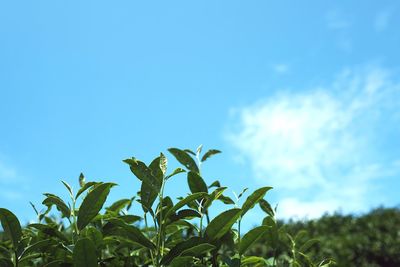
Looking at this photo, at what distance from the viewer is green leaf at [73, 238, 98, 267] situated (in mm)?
1429

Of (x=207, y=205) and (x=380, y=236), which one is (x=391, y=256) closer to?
(x=380, y=236)

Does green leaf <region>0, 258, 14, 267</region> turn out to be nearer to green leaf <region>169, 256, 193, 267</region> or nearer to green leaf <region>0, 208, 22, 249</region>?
green leaf <region>0, 208, 22, 249</region>

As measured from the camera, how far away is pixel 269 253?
9391 millimetres

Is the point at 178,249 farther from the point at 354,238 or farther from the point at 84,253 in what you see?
the point at 354,238

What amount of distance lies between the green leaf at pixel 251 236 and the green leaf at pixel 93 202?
1.67 feet

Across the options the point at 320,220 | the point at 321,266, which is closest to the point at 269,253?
the point at 320,220

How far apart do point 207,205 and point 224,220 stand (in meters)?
0.12

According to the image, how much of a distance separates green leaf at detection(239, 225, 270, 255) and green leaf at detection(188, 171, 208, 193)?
24cm

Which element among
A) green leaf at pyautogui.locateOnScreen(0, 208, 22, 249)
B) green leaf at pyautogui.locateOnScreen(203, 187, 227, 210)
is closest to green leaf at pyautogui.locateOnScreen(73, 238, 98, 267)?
green leaf at pyautogui.locateOnScreen(0, 208, 22, 249)

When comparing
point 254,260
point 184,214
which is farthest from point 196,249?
point 254,260

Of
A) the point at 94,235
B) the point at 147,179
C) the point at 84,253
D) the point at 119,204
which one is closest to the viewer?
the point at 84,253

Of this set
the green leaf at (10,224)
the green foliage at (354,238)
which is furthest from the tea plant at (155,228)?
the green foliage at (354,238)

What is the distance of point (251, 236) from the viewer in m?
1.73

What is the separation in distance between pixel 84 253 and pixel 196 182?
21.5 inches
